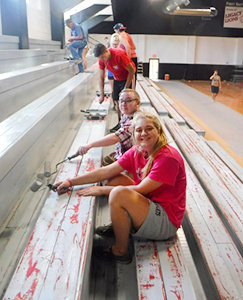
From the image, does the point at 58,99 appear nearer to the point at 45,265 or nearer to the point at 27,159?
the point at 27,159

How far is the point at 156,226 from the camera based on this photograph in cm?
181

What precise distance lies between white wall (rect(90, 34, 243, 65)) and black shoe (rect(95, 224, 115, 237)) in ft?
57.5

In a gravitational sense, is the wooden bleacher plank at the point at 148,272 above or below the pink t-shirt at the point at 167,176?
below

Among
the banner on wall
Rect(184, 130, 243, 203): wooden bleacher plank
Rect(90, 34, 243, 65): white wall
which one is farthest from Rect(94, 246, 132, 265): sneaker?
the banner on wall

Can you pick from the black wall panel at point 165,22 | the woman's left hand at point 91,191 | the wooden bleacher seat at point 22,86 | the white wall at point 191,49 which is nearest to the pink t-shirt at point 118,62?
the wooden bleacher seat at point 22,86

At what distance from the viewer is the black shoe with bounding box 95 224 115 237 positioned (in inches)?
85.4

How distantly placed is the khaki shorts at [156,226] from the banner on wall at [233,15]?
58.8 ft

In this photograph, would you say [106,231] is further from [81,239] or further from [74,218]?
[81,239]

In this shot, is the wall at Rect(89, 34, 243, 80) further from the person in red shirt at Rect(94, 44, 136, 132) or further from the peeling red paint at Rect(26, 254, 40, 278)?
the peeling red paint at Rect(26, 254, 40, 278)

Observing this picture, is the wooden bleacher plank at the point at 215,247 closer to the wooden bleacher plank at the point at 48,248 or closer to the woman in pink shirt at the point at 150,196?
the woman in pink shirt at the point at 150,196

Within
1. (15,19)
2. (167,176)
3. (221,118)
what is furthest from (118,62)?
(221,118)

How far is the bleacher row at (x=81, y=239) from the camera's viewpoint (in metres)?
1.29

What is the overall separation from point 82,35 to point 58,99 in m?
4.11

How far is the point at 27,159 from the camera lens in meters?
2.49
